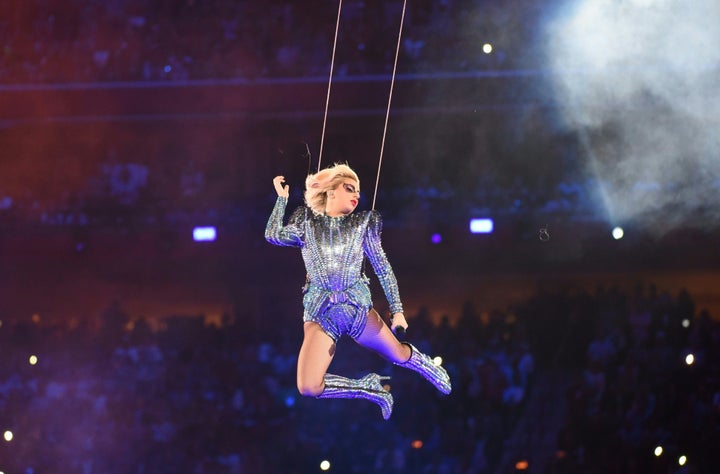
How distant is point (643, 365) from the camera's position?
7.33 metres

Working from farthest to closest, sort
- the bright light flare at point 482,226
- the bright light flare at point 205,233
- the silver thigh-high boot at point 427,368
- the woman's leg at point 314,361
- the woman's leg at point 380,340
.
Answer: the bright light flare at point 205,233
the bright light flare at point 482,226
the silver thigh-high boot at point 427,368
the woman's leg at point 380,340
the woman's leg at point 314,361

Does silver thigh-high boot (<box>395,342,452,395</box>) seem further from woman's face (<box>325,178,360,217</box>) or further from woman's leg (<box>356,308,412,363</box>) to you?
woman's face (<box>325,178,360,217</box>)

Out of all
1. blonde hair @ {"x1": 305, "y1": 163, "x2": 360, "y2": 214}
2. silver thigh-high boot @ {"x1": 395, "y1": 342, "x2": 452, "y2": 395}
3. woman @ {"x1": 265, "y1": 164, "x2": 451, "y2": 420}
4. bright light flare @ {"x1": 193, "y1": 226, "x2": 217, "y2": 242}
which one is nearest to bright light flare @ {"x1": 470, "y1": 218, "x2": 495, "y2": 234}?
bright light flare @ {"x1": 193, "y1": 226, "x2": 217, "y2": 242}

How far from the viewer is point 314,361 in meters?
4.61

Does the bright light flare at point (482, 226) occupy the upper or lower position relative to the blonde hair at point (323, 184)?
upper

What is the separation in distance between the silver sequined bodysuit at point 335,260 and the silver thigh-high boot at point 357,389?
230mm

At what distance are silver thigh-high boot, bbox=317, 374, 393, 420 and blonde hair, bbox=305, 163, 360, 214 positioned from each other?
33.0 inches

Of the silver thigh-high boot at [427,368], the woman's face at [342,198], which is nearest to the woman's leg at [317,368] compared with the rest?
the silver thigh-high boot at [427,368]

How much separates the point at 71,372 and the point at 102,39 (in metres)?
2.77

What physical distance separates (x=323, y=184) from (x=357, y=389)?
40.8 inches

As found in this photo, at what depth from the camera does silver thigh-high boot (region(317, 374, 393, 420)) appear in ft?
15.6

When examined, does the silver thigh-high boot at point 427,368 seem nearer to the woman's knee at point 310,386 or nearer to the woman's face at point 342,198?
the woman's knee at point 310,386

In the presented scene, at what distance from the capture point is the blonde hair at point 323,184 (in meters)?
4.76

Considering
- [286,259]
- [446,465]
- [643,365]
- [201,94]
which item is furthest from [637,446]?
[201,94]
